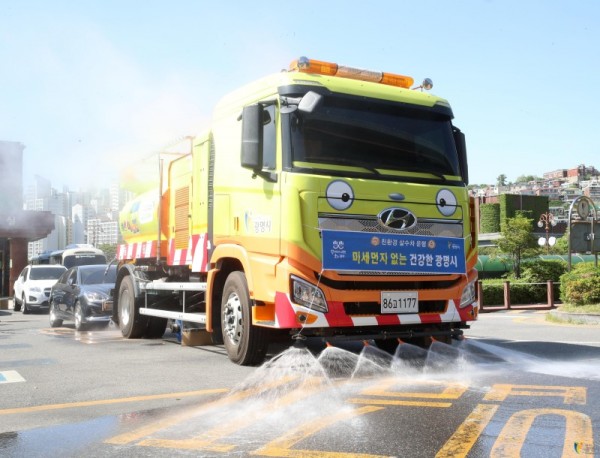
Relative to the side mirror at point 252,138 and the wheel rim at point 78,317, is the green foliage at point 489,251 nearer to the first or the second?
the wheel rim at point 78,317

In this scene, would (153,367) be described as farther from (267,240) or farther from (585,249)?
(585,249)

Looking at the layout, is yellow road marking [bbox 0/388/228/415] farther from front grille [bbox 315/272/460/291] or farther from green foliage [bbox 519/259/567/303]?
green foliage [bbox 519/259/567/303]

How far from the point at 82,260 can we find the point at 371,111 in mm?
29188

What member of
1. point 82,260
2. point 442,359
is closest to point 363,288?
point 442,359

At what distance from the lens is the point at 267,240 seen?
7.19 m

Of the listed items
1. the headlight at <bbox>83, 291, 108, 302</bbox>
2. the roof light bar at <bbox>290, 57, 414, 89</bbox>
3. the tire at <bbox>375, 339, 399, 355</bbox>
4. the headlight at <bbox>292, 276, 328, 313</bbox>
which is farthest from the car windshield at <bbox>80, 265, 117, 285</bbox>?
the headlight at <bbox>292, 276, 328, 313</bbox>

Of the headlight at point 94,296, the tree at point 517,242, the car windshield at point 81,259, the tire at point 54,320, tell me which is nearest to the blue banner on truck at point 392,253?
the headlight at point 94,296

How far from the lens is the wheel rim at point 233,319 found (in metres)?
7.78

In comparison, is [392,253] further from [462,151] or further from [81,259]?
[81,259]

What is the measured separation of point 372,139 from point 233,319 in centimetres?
261

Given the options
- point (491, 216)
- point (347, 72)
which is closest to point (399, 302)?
point (347, 72)

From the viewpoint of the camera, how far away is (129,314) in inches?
461

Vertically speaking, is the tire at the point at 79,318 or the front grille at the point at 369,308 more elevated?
the front grille at the point at 369,308

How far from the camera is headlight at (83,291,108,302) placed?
13.5 m
